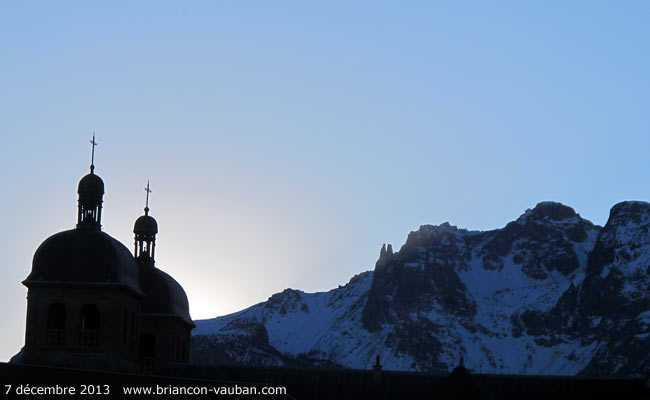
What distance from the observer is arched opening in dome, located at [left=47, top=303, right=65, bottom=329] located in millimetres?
64688

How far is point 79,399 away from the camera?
182 feet

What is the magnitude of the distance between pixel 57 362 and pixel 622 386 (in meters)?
28.1

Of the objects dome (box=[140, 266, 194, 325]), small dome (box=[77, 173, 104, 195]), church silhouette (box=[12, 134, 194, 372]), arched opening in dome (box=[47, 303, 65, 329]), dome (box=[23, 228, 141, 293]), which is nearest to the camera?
church silhouette (box=[12, 134, 194, 372])

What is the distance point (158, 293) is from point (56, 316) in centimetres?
847

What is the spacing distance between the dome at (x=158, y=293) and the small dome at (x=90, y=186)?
7.24 metres

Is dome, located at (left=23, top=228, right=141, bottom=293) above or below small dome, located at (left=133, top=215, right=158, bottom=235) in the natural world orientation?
below

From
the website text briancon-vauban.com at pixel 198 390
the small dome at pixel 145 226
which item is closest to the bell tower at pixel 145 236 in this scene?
the small dome at pixel 145 226

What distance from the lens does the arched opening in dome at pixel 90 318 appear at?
65938 millimetres

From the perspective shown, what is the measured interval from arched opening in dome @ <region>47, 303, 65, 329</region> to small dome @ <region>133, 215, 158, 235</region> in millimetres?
11997

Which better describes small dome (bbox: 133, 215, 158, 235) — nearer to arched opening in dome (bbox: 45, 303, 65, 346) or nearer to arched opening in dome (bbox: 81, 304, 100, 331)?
arched opening in dome (bbox: 81, 304, 100, 331)

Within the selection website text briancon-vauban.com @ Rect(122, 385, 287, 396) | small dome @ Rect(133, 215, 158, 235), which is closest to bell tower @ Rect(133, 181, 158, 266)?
small dome @ Rect(133, 215, 158, 235)

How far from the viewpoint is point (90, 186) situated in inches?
2648

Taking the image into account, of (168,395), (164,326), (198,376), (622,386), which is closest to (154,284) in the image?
(164,326)

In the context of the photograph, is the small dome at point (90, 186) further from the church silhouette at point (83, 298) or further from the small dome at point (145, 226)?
the small dome at point (145, 226)
